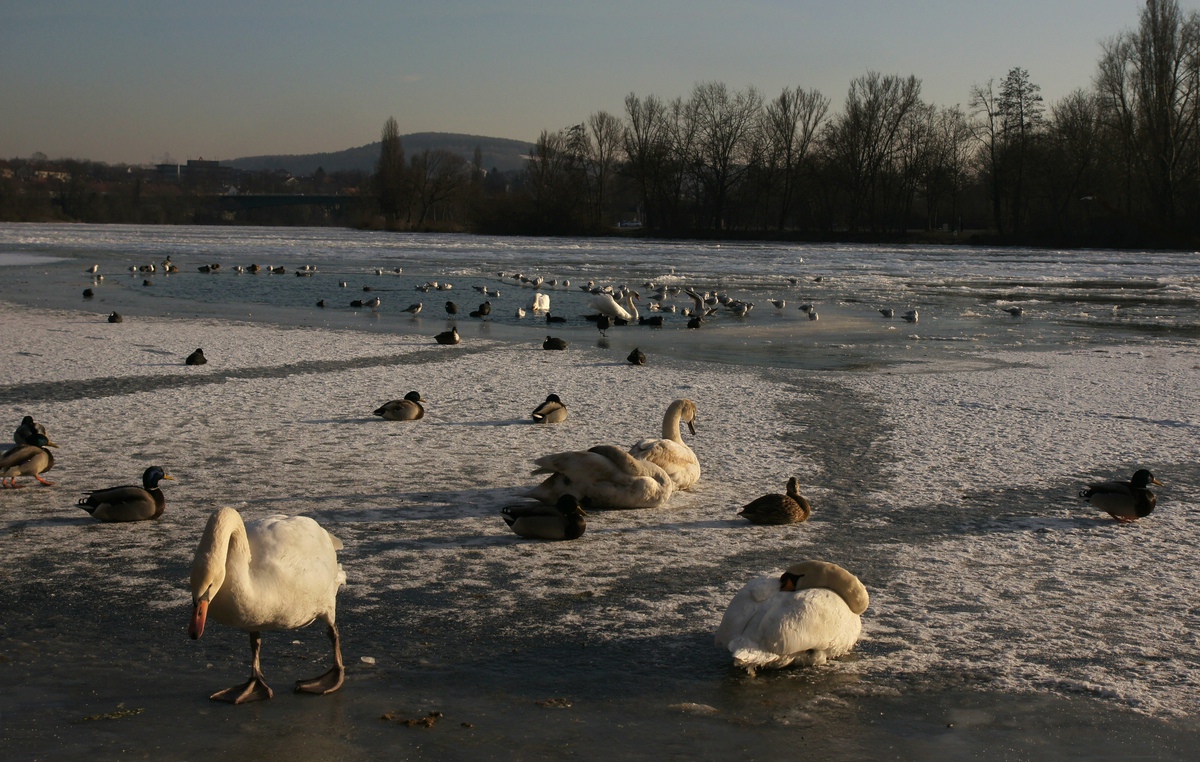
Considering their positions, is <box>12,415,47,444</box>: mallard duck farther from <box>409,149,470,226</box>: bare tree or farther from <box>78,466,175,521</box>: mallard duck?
<box>409,149,470,226</box>: bare tree

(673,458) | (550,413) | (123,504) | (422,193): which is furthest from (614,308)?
(422,193)

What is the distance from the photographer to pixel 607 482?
6.03 metres

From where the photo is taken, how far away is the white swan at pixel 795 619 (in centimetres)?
372

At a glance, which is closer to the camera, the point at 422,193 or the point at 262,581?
the point at 262,581

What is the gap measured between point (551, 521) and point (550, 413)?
10.5 feet

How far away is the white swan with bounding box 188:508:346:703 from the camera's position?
3.27m

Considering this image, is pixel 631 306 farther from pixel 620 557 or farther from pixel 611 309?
pixel 620 557

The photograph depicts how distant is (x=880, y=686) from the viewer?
369 cm

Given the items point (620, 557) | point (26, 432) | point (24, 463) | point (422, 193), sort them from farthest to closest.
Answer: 1. point (422, 193)
2. point (26, 432)
3. point (24, 463)
4. point (620, 557)

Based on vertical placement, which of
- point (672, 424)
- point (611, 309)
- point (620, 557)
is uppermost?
point (611, 309)

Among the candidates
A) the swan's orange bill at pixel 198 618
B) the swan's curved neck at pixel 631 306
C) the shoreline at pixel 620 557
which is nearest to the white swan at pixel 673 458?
the shoreline at pixel 620 557

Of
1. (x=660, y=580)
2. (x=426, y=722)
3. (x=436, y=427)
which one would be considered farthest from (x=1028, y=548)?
(x=436, y=427)

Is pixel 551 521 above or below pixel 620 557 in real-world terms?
above

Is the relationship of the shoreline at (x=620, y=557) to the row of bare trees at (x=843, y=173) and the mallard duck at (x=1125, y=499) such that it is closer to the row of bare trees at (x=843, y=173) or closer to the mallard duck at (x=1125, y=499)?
the mallard duck at (x=1125, y=499)
